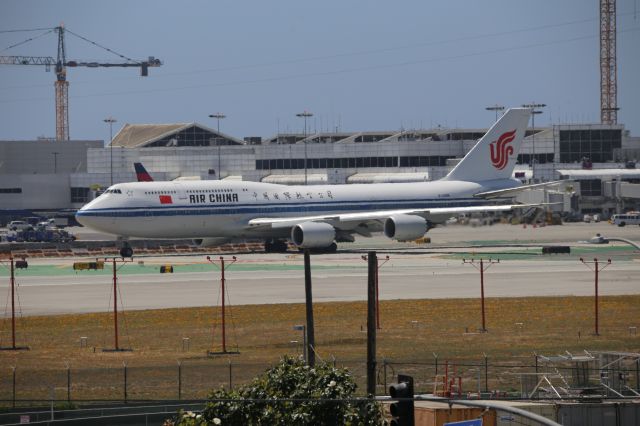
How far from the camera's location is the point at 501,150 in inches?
3730

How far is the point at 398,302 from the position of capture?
5644cm

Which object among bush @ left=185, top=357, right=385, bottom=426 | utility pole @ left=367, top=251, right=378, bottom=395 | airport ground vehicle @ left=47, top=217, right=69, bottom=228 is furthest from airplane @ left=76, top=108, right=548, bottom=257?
bush @ left=185, top=357, right=385, bottom=426

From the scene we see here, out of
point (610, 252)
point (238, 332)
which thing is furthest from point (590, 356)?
point (610, 252)

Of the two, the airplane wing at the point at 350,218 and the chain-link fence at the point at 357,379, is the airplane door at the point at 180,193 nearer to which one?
the airplane wing at the point at 350,218

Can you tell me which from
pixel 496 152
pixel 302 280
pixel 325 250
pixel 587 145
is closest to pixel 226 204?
pixel 325 250

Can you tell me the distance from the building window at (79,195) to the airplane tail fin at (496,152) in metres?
60.9

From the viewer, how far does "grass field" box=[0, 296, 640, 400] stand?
3769 centimetres

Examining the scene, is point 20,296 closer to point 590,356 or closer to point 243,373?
point 243,373

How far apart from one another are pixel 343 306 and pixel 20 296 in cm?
1596

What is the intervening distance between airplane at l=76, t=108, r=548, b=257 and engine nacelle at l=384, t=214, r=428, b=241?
0.06m

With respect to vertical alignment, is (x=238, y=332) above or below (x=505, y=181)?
below

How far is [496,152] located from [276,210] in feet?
62.9

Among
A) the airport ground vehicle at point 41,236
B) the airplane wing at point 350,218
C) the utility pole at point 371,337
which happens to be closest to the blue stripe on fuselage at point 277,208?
the airplane wing at point 350,218

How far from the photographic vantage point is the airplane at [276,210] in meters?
80.2
